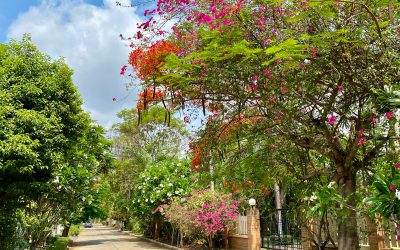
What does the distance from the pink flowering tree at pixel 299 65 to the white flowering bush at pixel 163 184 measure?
1612 cm

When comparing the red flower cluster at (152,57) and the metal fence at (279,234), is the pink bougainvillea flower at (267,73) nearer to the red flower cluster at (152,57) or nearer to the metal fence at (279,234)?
the red flower cluster at (152,57)

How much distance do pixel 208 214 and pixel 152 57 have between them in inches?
442

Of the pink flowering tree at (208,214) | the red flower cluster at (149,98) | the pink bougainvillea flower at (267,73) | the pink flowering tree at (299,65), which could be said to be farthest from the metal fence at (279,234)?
the pink bougainvillea flower at (267,73)

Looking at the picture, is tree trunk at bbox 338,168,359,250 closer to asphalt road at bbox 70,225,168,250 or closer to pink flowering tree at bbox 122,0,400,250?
pink flowering tree at bbox 122,0,400,250

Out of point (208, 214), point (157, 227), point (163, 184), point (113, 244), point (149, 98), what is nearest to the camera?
point (149, 98)

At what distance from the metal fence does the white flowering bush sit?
7.42 meters

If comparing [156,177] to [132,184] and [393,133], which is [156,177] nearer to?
[132,184]

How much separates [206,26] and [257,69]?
44.2 inches

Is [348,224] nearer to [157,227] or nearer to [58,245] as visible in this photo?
[58,245]

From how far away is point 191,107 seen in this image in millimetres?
7898

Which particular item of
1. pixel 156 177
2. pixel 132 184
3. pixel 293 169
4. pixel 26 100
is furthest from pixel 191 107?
pixel 132 184

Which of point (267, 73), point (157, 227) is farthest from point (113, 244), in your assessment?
point (267, 73)

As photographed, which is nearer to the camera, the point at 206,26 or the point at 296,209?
the point at 206,26

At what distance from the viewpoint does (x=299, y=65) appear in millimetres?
5773
